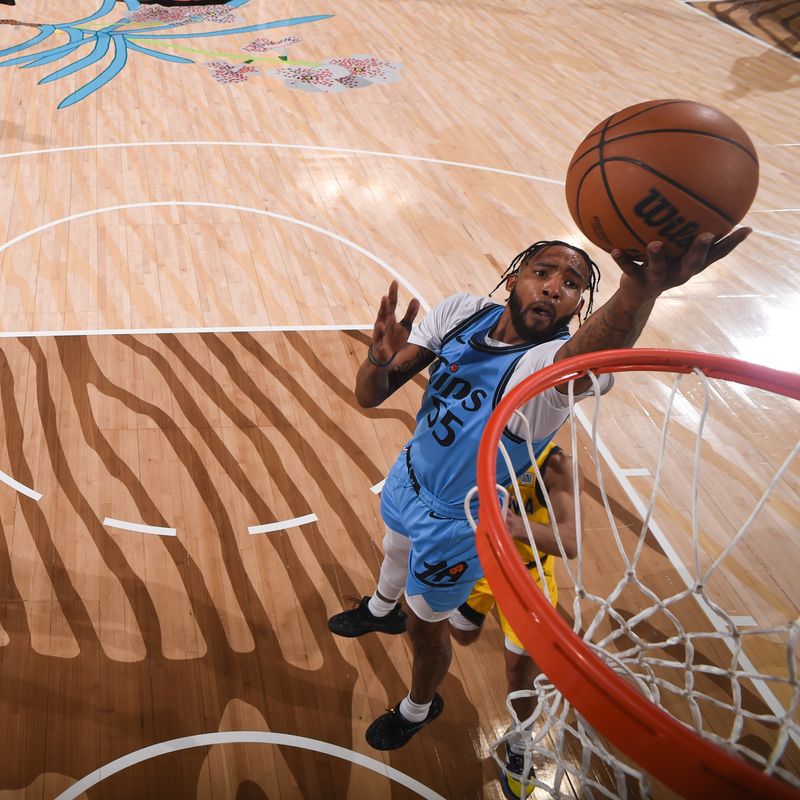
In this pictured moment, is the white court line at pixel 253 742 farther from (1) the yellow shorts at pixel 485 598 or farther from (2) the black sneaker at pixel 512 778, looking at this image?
(1) the yellow shorts at pixel 485 598

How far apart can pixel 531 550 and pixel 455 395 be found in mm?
582

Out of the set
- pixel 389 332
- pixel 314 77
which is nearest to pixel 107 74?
pixel 314 77

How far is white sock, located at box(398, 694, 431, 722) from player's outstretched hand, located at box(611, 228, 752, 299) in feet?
5.41

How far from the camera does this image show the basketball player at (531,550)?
8.18 ft

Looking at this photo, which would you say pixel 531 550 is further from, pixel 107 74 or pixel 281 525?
pixel 107 74

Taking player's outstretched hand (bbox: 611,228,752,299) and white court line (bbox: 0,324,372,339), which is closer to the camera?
player's outstretched hand (bbox: 611,228,752,299)

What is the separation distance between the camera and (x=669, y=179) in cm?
240

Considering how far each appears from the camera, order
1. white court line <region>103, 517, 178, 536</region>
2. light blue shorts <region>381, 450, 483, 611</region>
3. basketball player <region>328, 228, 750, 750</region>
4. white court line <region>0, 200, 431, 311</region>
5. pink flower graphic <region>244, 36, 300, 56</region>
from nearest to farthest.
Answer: basketball player <region>328, 228, 750, 750</region> → light blue shorts <region>381, 450, 483, 611</region> → white court line <region>103, 517, 178, 536</region> → white court line <region>0, 200, 431, 311</region> → pink flower graphic <region>244, 36, 300, 56</region>

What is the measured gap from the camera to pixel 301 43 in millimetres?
8375

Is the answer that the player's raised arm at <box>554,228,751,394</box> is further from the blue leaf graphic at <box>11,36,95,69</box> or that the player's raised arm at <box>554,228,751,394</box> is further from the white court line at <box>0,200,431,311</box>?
the blue leaf graphic at <box>11,36,95,69</box>

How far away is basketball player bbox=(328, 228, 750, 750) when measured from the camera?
2459mm

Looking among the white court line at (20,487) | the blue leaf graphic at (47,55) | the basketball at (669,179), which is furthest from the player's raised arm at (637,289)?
the blue leaf graphic at (47,55)

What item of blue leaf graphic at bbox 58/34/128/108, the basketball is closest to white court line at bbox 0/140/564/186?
blue leaf graphic at bbox 58/34/128/108

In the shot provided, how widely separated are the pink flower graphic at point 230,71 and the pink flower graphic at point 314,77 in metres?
0.20
